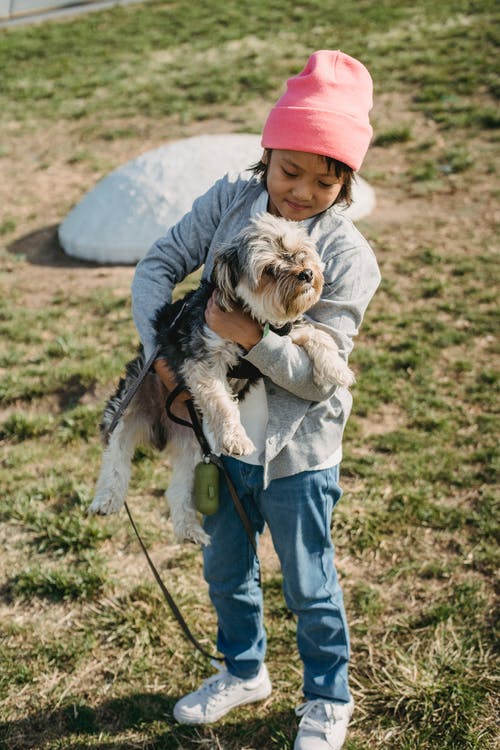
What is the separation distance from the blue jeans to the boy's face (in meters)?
1.05

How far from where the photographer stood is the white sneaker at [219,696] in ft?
11.5

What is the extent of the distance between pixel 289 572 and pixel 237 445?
0.63 metres

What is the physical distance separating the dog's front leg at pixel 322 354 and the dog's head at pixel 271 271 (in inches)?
3.3

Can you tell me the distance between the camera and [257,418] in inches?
119

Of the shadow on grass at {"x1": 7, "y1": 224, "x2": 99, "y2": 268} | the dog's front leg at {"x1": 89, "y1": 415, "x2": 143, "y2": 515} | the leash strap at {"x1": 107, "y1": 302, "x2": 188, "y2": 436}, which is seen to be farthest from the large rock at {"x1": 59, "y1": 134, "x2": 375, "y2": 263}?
the leash strap at {"x1": 107, "y1": 302, "x2": 188, "y2": 436}

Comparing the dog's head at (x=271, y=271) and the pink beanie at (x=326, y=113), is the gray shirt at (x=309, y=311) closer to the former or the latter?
the dog's head at (x=271, y=271)

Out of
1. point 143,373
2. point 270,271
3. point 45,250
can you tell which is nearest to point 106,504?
point 143,373

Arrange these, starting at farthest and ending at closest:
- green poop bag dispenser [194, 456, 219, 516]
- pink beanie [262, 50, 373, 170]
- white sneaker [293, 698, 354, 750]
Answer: white sneaker [293, 698, 354, 750] < green poop bag dispenser [194, 456, 219, 516] < pink beanie [262, 50, 373, 170]

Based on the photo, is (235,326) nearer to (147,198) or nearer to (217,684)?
(217,684)

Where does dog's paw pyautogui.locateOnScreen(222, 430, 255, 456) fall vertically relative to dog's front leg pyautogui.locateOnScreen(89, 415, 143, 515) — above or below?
above

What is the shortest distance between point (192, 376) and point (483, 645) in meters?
2.14

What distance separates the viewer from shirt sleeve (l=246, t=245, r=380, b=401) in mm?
2662

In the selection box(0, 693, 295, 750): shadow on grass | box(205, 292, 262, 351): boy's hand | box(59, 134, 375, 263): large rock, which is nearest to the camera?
box(205, 292, 262, 351): boy's hand

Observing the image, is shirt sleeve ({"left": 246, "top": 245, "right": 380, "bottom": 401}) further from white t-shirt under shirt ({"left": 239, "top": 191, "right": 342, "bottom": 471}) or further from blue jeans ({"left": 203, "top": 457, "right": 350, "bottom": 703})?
blue jeans ({"left": 203, "top": 457, "right": 350, "bottom": 703})
